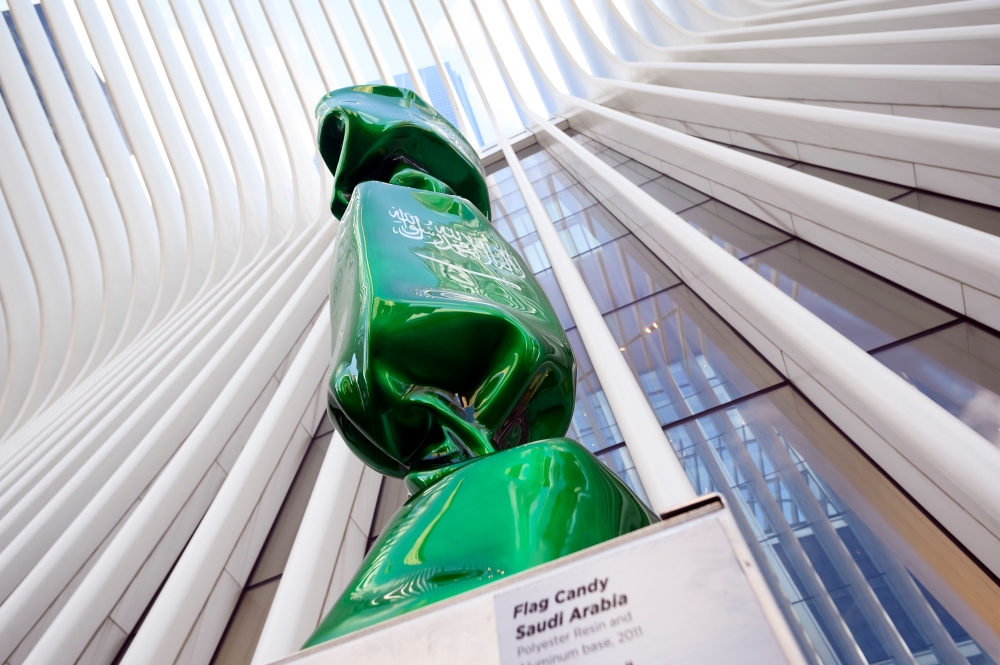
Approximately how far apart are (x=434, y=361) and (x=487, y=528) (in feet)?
1.06

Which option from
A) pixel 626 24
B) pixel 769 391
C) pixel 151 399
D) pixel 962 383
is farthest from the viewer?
pixel 626 24

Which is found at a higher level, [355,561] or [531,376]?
[531,376]

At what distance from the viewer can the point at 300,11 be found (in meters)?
6.38

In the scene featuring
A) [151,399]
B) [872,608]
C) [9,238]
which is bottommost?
[872,608]

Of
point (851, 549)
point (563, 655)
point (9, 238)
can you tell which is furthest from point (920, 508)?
point (9, 238)

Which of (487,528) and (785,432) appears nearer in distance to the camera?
(487,528)

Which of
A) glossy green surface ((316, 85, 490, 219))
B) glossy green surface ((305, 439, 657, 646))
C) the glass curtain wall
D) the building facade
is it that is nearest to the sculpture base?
glossy green surface ((305, 439, 657, 646))

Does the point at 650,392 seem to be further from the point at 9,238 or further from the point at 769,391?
the point at 9,238

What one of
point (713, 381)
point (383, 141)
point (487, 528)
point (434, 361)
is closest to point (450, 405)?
point (434, 361)

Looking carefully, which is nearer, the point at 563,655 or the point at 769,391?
the point at 563,655

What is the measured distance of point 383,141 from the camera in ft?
4.87

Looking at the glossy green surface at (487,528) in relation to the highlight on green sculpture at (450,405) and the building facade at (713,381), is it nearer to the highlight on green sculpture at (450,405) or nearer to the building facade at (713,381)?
the highlight on green sculpture at (450,405)

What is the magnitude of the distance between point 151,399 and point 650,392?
2310 millimetres

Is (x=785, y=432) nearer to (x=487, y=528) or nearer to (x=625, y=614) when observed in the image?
(x=487, y=528)
